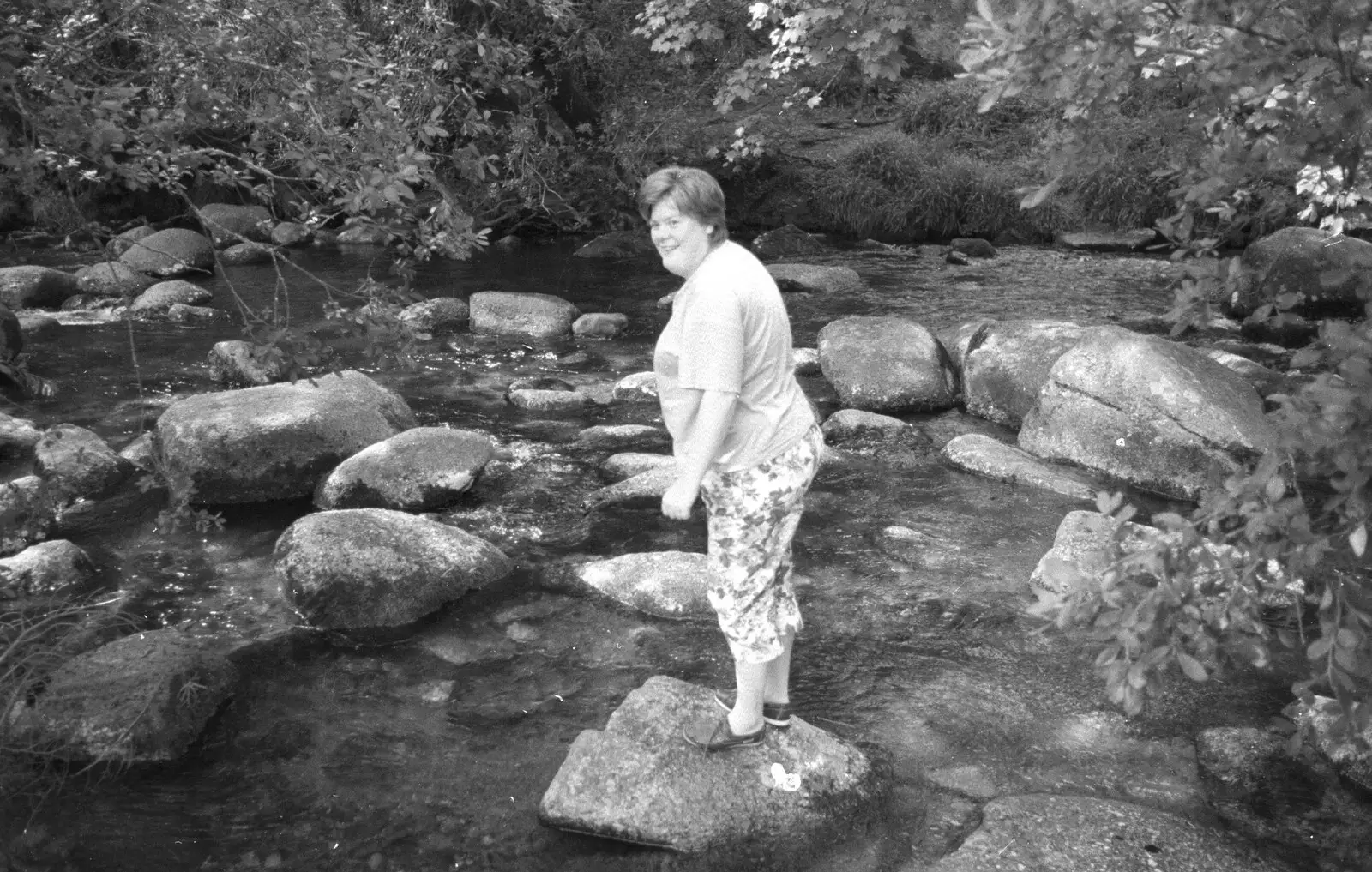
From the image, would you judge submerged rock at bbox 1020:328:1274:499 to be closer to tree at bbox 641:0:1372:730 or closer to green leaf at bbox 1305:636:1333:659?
tree at bbox 641:0:1372:730

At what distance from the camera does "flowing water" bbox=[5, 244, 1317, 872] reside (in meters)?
3.95

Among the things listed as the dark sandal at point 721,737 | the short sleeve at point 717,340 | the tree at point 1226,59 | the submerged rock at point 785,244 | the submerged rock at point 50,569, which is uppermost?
the tree at point 1226,59

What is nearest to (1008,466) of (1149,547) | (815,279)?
(1149,547)

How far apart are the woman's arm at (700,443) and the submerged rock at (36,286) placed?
37.2 ft

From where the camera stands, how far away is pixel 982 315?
12.6 meters

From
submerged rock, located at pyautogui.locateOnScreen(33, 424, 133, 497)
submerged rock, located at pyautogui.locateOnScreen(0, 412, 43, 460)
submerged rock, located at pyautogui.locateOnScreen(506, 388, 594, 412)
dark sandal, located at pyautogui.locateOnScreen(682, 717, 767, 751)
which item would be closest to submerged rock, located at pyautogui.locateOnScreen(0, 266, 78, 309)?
submerged rock, located at pyautogui.locateOnScreen(0, 412, 43, 460)

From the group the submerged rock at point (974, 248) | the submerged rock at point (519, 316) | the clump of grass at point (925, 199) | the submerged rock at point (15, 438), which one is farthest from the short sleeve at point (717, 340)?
the clump of grass at point (925, 199)

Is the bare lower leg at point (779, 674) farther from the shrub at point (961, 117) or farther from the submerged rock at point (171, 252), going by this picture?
the shrub at point (961, 117)

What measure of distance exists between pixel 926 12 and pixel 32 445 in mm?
6251

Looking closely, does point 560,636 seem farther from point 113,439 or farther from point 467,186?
point 467,186

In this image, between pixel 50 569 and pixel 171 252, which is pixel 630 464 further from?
pixel 171 252

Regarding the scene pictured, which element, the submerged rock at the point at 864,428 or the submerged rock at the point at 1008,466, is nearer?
the submerged rock at the point at 1008,466

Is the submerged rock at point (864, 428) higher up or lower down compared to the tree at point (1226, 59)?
lower down

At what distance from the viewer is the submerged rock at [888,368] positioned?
922 cm
